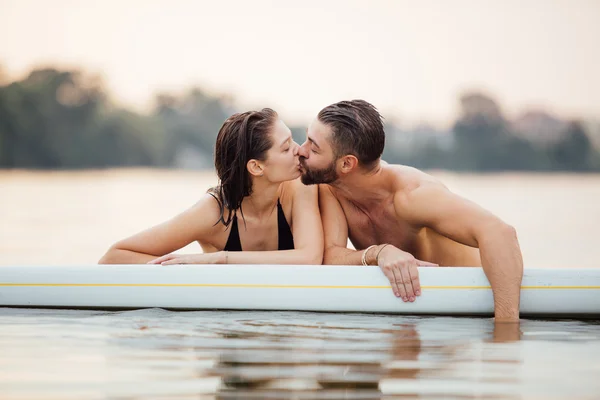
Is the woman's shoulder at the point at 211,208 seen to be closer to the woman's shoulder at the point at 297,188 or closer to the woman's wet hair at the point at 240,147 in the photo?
the woman's wet hair at the point at 240,147

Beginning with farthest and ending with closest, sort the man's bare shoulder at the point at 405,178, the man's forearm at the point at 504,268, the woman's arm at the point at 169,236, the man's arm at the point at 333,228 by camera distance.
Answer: the man's arm at the point at 333,228
the woman's arm at the point at 169,236
the man's bare shoulder at the point at 405,178
the man's forearm at the point at 504,268

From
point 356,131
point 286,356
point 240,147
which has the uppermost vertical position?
point 356,131

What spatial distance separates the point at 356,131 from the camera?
479 centimetres

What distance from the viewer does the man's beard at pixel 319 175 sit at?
15.8 ft

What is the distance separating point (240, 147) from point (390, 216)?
880 mm

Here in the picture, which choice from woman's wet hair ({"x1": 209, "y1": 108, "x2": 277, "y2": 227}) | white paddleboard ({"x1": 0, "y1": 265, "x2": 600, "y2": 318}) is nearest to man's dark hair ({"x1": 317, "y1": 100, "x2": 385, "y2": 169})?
woman's wet hair ({"x1": 209, "y1": 108, "x2": 277, "y2": 227})

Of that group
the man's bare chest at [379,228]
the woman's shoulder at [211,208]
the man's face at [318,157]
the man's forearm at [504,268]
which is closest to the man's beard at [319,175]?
the man's face at [318,157]

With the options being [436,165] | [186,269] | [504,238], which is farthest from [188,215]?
[436,165]

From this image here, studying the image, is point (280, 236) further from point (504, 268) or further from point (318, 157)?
point (504, 268)

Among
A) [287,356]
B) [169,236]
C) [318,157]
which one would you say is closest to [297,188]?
[318,157]

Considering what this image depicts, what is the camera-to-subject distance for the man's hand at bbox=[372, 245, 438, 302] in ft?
15.1

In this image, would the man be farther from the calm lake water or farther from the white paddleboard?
the calm lake water

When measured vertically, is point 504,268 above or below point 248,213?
below

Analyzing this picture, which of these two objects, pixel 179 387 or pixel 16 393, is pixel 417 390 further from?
pixel 16 393
